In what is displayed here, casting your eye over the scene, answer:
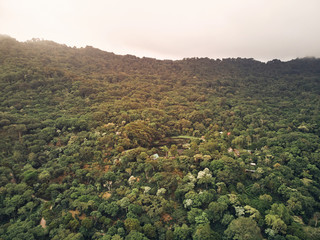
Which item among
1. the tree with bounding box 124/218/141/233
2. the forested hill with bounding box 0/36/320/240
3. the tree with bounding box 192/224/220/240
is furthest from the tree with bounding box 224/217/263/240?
the tree with bounding box 124/218/141/233

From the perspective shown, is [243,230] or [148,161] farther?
[148,161]

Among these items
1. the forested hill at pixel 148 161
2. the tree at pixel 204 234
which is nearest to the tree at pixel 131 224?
the forested hill at pixel 148 161

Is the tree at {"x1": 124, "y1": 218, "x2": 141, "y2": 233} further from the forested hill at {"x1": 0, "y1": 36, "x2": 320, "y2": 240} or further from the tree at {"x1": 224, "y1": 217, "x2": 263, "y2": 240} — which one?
the tree at {"x1": 224, "y1": 217, "x2": 263, "y2": 240}

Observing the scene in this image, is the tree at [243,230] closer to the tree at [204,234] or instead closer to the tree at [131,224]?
the tree at [204,234]

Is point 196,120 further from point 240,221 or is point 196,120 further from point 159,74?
point 159,74

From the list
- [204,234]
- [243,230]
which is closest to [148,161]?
[204,234]

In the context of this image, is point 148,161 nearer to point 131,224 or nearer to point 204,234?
point 131,224

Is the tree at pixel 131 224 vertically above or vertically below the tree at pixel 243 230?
below

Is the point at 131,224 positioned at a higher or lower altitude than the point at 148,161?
Result: lower

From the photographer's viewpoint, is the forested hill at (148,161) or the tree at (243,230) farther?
the forested hill at (148,161)
